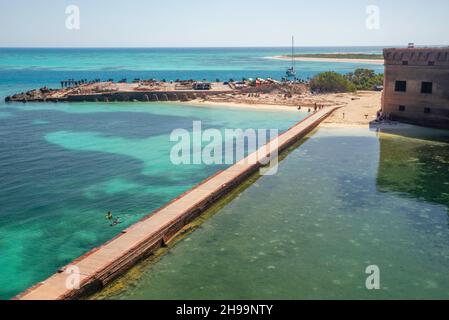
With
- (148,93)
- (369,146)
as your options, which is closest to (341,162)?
(369,146)

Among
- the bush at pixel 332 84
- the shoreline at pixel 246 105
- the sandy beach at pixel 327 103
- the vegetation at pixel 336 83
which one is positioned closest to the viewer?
the sandy beach at pixel 327 103

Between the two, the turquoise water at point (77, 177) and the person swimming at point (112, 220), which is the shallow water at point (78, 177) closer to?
the turquoise water at point (77, 177)

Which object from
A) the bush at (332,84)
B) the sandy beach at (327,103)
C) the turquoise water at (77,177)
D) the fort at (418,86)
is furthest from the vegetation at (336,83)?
the fort at (418,86)

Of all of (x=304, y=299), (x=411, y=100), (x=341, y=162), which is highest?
(x=411, y=100)

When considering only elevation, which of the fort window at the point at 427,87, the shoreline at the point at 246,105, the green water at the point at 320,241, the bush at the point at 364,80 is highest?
the bush at the point at 364,80

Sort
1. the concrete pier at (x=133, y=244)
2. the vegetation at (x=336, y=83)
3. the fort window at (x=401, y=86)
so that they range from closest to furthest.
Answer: the concrete pier at (x=133, y=244) → the fort window at (x=401, y=86) → the vegetation at (x=336, y=83)

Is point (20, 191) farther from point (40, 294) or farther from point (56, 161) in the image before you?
point (40, 294)
